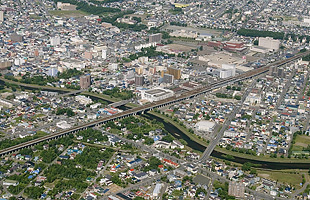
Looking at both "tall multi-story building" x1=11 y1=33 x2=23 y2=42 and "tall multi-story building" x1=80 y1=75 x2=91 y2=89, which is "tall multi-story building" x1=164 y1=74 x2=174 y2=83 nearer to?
"tall multi-story building" x1=80 y1=75 x2=91 y2=89

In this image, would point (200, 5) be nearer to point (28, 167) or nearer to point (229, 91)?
point (229, 91)

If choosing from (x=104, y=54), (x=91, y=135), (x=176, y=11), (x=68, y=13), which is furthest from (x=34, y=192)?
(x=176, y=11)

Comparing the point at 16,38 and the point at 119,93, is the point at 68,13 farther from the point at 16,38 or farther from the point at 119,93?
the point at 119,93

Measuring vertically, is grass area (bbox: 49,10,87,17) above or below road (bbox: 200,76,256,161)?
above

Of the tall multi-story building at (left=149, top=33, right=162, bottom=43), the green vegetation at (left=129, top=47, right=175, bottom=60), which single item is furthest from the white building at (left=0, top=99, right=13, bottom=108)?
the tall multi-story building at (left=149, top=33, right=162, bottom=43)

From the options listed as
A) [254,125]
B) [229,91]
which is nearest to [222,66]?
[229,91]

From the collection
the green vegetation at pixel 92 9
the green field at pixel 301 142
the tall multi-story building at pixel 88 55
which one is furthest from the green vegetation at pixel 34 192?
the green vegetation at pixel 92 9
